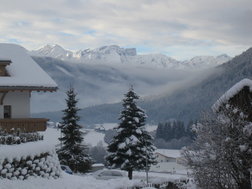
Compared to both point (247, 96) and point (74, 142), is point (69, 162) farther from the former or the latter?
point (247, 96)

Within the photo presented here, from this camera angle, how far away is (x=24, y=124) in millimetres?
26625

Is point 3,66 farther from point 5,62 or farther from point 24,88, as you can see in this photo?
point 24,88

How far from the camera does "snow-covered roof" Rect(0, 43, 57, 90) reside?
26.4m

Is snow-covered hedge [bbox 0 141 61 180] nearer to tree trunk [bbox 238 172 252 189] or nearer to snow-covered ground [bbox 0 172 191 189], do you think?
snow-covered ground [bbox 0 172 191 189]

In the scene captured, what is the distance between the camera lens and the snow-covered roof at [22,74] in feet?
86.7

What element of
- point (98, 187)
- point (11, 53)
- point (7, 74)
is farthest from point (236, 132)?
point (11, 53)

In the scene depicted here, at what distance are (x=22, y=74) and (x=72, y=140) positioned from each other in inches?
714

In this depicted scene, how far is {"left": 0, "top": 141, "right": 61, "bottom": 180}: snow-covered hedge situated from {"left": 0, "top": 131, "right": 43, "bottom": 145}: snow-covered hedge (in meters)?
0.37

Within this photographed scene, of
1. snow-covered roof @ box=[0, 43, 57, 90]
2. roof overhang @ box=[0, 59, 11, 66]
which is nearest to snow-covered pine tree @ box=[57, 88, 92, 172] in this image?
snow-covered roof @ box=[0, 43, 57, 90]

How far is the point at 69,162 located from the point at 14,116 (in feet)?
56.7

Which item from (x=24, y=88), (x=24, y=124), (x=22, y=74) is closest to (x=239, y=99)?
(x=24, y=88)

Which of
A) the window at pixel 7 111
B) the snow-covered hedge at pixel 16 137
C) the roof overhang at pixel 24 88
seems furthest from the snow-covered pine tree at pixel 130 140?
the snow-covered hedge at pixel 16 137

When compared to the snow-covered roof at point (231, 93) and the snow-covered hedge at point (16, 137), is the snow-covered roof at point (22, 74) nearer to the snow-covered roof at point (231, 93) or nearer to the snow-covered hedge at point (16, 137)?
the snow-covered hedge at point (16, 137)

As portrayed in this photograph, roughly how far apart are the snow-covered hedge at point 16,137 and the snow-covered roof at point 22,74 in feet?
10.1
